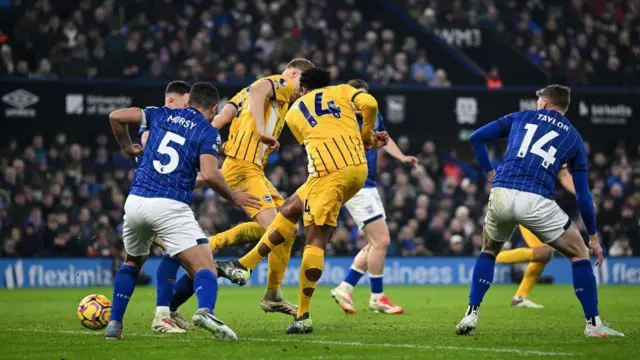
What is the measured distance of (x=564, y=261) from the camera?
23.1m

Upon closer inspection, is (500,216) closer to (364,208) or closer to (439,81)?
(364,208)

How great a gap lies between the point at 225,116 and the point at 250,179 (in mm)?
773

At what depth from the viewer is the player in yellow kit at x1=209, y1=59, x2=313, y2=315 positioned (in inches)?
394

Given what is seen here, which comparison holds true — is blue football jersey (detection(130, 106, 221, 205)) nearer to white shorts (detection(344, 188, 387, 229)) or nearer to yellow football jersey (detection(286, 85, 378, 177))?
yellow football jersey (detection(286, 85, 378, 177))

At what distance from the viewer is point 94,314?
30.7ft

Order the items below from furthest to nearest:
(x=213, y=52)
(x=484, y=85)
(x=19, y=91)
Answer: (x=484, y=85)
(x=213, y=52)
(x=19, y=91)

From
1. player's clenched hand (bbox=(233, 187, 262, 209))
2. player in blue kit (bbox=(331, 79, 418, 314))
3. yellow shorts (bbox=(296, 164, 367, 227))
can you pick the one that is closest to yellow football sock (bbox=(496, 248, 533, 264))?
player in blue kit (bbox=(331, 79, 418, 314))

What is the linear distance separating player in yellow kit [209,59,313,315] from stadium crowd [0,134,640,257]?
1100 cm

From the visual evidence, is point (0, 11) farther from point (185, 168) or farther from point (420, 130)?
point (185, 168)

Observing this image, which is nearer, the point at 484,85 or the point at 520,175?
the point at 520,175

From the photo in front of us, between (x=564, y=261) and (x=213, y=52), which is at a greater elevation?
(x=213, y=52)

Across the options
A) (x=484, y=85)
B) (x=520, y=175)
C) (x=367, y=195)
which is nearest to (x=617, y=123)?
(x=484, y=85)

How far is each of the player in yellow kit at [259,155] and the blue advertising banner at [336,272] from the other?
9.87 m

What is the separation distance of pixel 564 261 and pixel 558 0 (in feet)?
34.1
